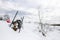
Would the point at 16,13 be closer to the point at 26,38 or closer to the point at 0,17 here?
the point at 0,17

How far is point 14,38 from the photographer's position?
6230mm

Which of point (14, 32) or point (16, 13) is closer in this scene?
point (14, 32)

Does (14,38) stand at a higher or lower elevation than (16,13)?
lower

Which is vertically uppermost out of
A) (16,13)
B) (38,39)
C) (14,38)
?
(16,13)

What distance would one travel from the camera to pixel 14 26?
275 inches

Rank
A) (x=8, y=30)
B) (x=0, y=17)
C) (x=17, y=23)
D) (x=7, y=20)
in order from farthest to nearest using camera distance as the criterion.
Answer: (x=0, y=17)
(x=7, y=20)
(x=17, y=23)
(x=8, y=30)

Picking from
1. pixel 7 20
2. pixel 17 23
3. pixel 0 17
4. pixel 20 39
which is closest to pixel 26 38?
pixel 20 39

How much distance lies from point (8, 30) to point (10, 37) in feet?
1.94

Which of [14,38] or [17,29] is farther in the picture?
[17,29]

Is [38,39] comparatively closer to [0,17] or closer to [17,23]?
[17,23]

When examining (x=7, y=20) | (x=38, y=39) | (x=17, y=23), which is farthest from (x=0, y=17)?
(x=38, y=39)

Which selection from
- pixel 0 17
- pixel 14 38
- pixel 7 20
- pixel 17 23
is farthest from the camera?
pixel 0 17

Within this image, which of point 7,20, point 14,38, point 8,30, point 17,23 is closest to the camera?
point 14,38

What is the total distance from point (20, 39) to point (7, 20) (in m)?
2.03
